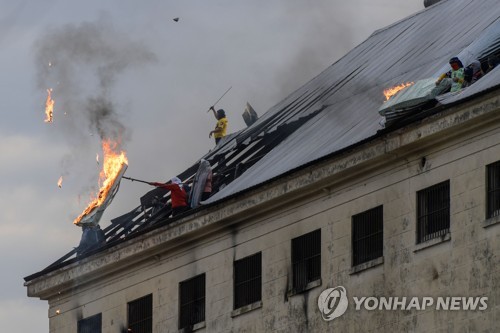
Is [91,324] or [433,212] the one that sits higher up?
[91,324]

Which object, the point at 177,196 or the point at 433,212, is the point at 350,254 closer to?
the point at 433,212

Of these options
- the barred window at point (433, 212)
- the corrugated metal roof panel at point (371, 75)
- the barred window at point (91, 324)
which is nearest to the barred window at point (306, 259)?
the corrugated metal roof panel at point (371, 75)

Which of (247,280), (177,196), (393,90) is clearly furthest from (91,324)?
(393,90)

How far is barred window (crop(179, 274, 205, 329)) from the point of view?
86.5 m

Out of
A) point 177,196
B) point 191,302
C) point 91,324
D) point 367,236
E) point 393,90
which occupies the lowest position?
point 191,302

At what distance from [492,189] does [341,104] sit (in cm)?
1552

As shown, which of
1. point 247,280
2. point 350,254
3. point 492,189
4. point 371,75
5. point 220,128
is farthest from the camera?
point 220,128

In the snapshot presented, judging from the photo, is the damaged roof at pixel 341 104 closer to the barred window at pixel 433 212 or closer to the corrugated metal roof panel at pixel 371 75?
the corrugated metal roof panel at pixel 371 75

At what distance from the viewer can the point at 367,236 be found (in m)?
79.6

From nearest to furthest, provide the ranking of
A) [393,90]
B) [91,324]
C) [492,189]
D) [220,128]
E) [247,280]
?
[492,189], [247,280], [393,90], [91,324], [220,128]

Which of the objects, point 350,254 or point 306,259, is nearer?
point 350,254

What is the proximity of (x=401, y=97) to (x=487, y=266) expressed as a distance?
8.17m

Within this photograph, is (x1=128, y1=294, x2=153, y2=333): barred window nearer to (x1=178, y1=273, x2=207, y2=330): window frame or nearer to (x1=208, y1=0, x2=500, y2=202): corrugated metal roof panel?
(x1=178, y1=273, x2=207, y2=330): window frame

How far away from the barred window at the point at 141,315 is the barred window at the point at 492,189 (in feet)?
56.8
